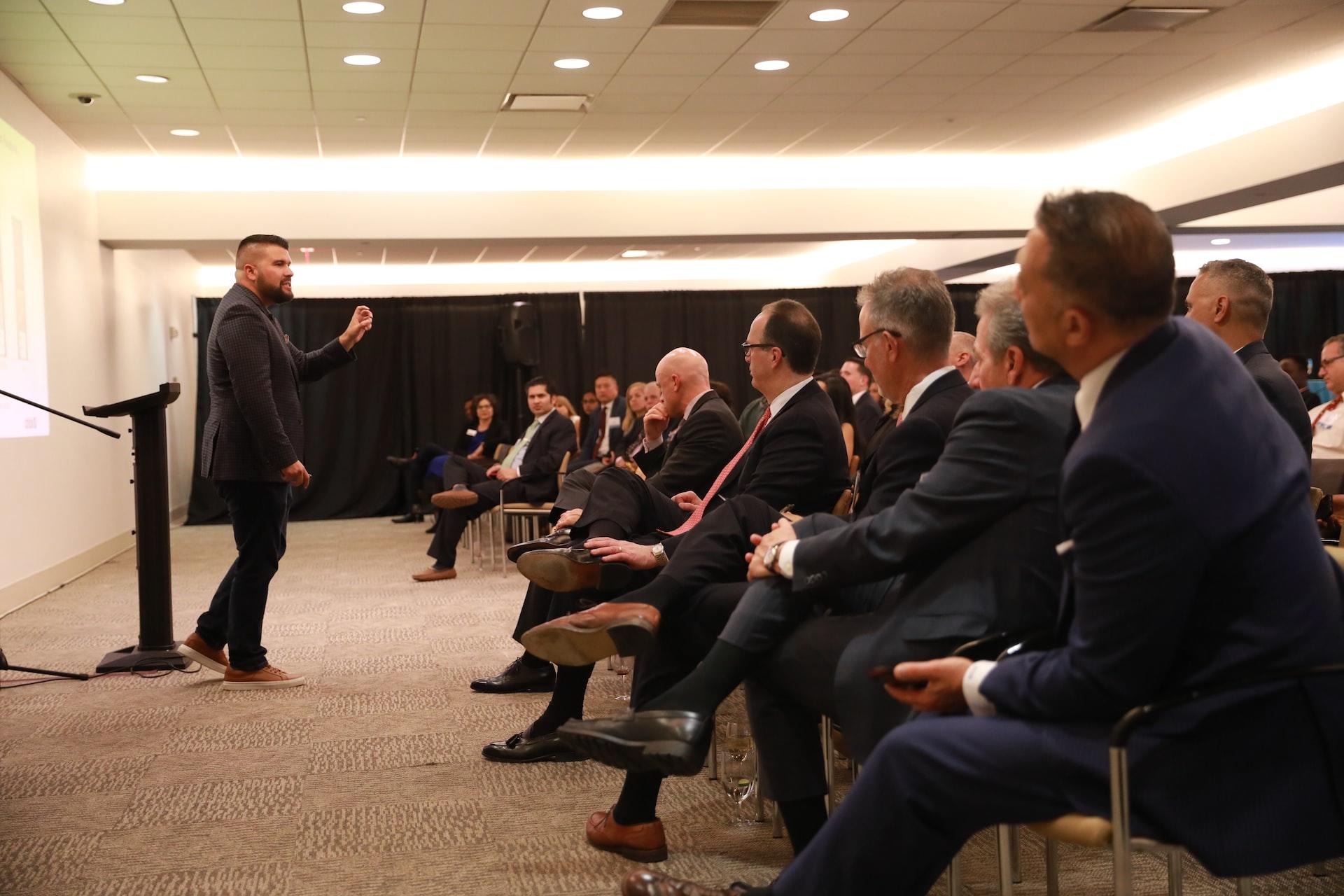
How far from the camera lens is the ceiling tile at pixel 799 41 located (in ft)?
19.8

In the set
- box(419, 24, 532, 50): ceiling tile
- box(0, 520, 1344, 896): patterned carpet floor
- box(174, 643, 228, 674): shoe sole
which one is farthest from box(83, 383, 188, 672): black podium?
box(419, 24, 532, 50): ceiling tile

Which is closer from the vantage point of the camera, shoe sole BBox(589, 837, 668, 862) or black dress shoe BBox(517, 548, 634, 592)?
shoe sole BBox(589, 837, 668, 862)

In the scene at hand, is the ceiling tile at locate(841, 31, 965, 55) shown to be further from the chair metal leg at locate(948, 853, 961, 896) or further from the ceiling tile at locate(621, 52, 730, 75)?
the chair metal leg at locate(948, 853, 961, 896)

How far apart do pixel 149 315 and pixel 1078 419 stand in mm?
10202

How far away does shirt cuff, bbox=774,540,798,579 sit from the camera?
2111 mm

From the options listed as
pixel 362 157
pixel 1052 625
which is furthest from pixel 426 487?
pixel 1052 625

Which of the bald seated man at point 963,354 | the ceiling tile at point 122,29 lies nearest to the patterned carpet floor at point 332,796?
the bald seated man at point 963,354

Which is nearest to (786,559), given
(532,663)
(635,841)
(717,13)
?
(635,841)

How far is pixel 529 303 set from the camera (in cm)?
1302

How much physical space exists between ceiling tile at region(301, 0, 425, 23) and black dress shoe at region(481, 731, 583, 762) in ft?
11.8

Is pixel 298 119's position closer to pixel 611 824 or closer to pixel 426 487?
pixel 426 487

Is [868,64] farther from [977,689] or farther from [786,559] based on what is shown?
[977,689]

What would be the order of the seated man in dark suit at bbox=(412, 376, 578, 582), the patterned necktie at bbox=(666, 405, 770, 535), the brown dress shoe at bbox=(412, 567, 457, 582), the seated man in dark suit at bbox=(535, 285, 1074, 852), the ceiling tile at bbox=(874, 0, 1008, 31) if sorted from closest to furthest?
the seated man in dark suit at bbox=(535, 285, 1074, 852)
the patterned necktie at bbox=(666, 405, 770, 535)
the ceiling tile at bbox=(874, 0, 1008, 31)
the brown dress shoe at bbox=(412, 567, 457, 582)
the seated man in dark suit at bbox=(412, 376, 578, 582)

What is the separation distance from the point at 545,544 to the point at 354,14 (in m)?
3.51
